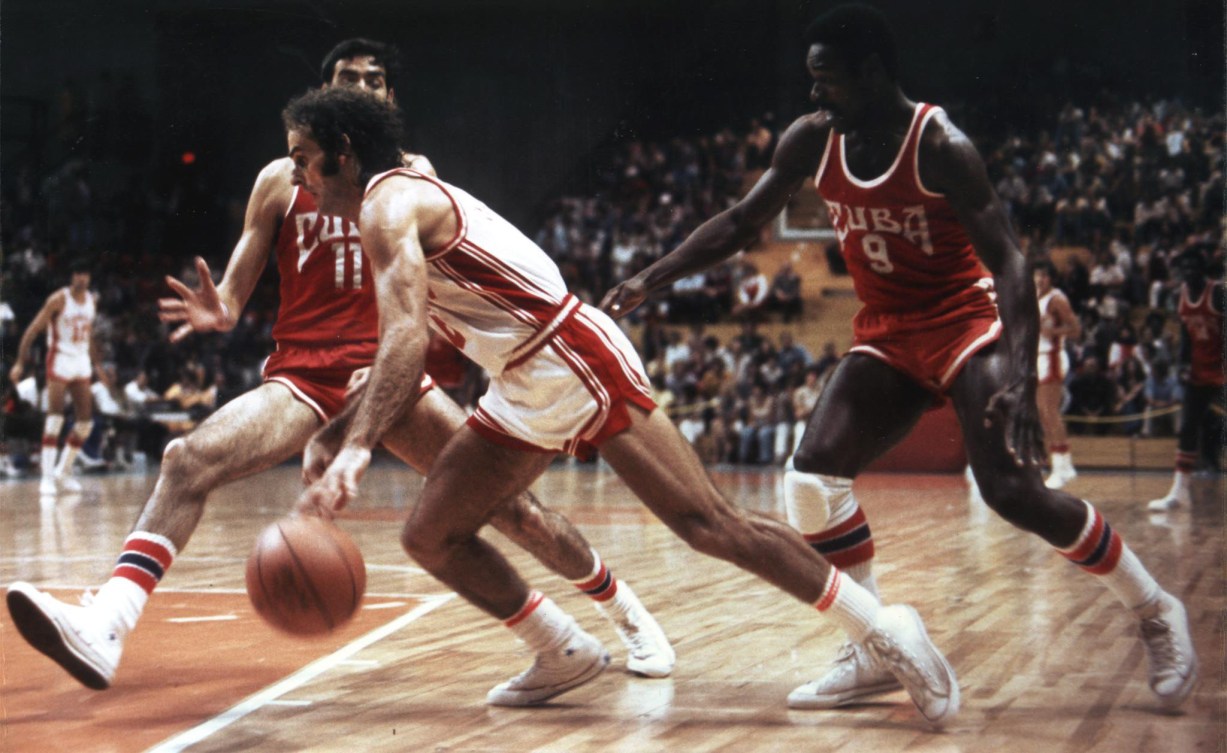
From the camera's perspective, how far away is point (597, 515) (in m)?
9.98

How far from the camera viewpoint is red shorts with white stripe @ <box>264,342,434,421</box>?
14.0 feet

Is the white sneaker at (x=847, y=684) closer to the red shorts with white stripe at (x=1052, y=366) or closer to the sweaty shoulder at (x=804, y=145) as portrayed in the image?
the sweaty shoulder at (x=804, y=145)

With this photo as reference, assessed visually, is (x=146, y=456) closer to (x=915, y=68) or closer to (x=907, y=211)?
(x=915, y=68)

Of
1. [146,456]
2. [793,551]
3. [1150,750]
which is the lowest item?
[146,456]

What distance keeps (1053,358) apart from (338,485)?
9.49 metres

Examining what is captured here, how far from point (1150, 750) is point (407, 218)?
2.22 metres

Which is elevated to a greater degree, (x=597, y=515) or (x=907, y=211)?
(x=907, y=211)

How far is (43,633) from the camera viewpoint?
341 centimetres

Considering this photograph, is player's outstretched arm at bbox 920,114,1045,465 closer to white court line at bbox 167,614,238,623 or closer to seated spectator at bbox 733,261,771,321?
white court line at bbox 167,614,238,623

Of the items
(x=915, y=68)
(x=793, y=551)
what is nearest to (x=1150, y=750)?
(x=793, y=551)

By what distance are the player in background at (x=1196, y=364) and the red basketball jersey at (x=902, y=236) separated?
669cm

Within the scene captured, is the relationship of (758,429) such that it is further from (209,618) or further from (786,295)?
(209,618)

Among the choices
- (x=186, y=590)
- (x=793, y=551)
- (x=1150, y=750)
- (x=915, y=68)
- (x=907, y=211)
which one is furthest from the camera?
(x=915, y=68)

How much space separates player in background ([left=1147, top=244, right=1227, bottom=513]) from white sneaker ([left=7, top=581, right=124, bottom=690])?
8346 millimetres
